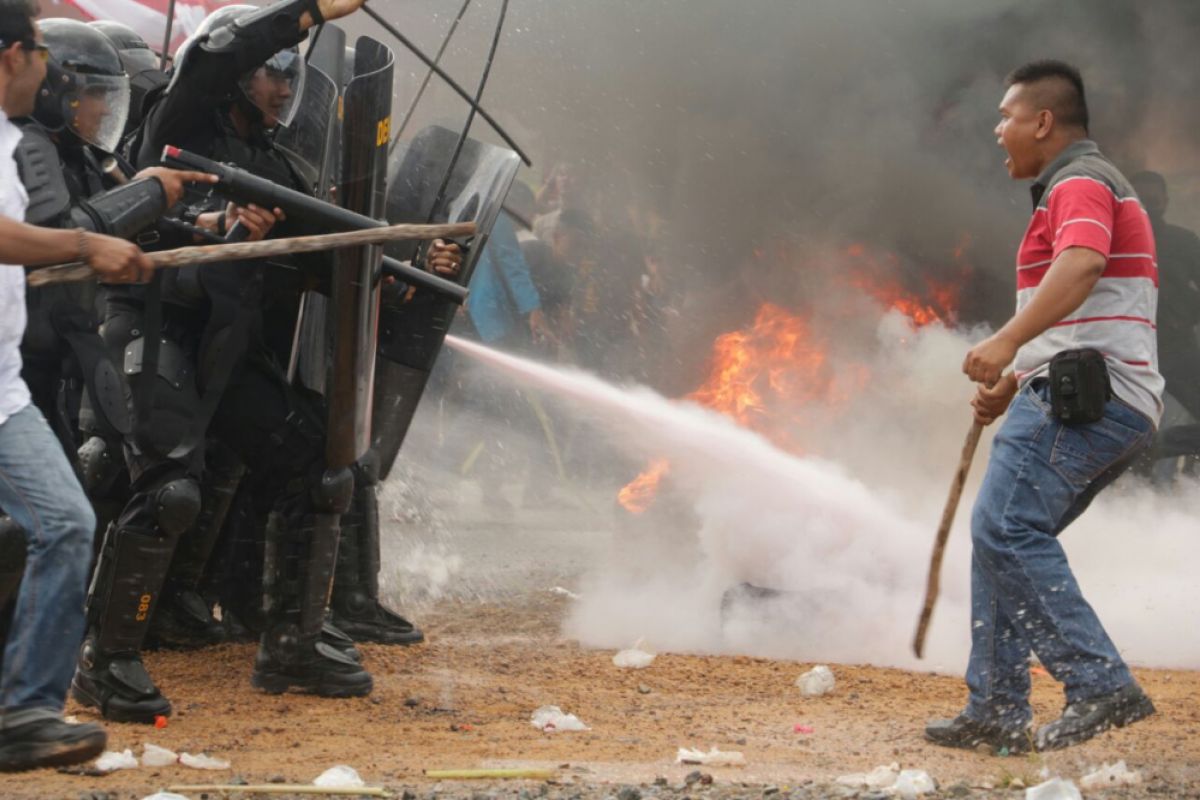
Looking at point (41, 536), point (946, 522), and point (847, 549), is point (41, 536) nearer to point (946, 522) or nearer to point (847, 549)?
point (946, 522)

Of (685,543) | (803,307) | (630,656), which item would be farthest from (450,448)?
(630,656)

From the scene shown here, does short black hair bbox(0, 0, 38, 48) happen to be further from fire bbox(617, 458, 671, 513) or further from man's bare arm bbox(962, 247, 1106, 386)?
fire bbox(617, 458, 671, 513)

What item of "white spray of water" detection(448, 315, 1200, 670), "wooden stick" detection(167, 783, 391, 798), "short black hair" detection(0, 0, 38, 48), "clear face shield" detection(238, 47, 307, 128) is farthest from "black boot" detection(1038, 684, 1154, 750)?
"short black hair" detection(0, 0, 38, 48)

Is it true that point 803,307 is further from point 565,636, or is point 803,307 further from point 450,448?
point 565,636

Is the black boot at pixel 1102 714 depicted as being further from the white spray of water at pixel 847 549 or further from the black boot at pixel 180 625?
the black boot at pixel 180 625

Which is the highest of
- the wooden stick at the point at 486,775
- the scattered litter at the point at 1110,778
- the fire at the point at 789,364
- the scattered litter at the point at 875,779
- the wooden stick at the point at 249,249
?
the fire at the point at 789,364

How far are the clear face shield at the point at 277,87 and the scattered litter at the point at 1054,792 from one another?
302 cm

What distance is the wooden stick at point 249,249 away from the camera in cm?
330

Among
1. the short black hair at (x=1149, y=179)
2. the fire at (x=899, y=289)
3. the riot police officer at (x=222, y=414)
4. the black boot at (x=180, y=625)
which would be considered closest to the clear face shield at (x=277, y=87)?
the riot police officer at (x=222, y=414)

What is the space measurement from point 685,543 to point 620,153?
561 centimetres

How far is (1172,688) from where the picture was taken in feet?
16.5

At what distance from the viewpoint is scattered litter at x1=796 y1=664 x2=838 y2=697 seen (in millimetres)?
4918

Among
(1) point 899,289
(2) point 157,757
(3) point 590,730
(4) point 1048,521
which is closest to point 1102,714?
(4) point 1048,521

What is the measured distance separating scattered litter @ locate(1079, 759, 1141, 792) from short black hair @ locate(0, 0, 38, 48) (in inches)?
122
